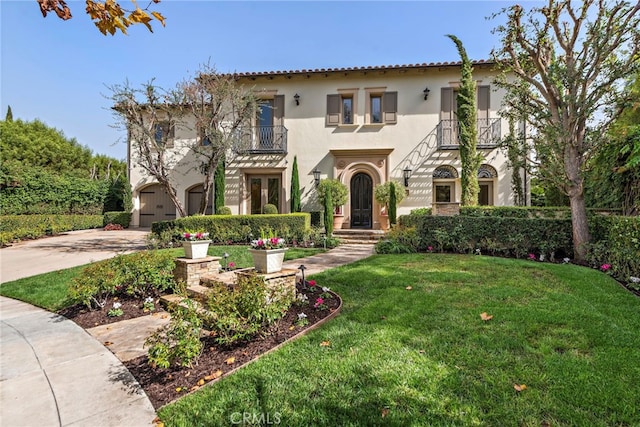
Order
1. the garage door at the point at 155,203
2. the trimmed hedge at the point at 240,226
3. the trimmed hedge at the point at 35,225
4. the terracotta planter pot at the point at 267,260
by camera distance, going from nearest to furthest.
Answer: the terracotta planter pot at the point at 267,260, the trimmed hedge at the point at 240,226, the trimmed hedge at the point at 35,225, the garage door at the point at 155,203

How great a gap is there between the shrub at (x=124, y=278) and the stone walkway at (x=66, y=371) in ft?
1.43

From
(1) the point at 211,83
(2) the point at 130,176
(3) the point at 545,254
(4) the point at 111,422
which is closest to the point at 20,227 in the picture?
(2) the point at 130,176

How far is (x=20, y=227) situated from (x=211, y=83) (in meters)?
9.80

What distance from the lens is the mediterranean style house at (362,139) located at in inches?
508

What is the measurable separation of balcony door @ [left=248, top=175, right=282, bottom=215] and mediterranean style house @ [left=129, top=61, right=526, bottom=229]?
48 mm

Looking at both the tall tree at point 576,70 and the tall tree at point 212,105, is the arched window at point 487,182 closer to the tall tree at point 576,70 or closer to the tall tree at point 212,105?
the tall tree at point 576,70

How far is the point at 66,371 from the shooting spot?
9.06ft

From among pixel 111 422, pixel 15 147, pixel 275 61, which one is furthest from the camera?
pixel 15 147

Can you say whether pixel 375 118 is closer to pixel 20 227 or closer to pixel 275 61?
pixel 275 61

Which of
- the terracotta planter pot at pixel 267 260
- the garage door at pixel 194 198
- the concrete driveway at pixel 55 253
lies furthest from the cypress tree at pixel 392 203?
the garage door at pixel 194 198

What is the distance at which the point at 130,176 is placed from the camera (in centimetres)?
1602

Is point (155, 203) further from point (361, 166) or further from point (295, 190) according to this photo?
point (361, 166)

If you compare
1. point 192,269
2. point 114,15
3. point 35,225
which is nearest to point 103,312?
point 192,269

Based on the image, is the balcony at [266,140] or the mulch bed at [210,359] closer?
the mulch bed at [210,359]
